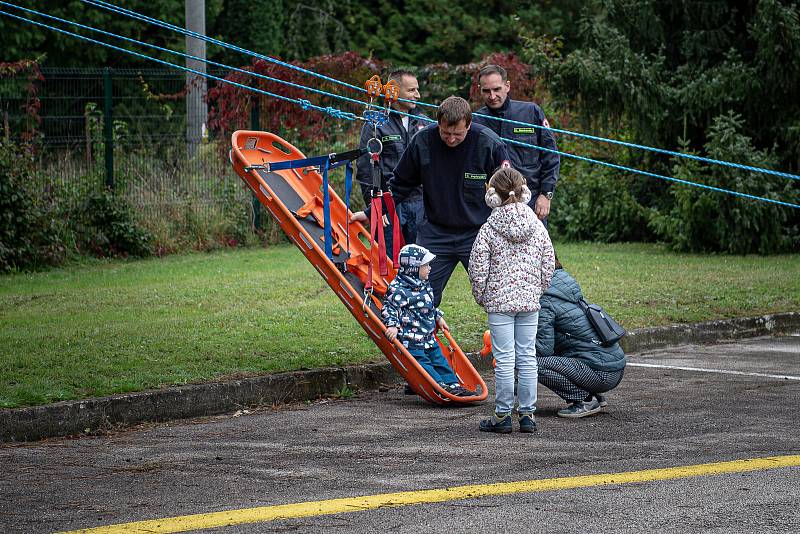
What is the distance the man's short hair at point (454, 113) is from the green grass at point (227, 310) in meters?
2.16

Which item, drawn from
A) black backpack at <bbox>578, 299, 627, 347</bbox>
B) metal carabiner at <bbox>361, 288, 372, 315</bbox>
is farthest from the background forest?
black backpack at <bbox>578, 299, 627, 347</bbox>

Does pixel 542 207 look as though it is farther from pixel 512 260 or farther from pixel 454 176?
pixel 512 260

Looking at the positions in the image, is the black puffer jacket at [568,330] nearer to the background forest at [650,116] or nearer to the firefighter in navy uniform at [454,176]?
the firefighter in navy uniform at [454,176]

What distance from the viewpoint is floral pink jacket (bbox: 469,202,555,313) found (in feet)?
23.5

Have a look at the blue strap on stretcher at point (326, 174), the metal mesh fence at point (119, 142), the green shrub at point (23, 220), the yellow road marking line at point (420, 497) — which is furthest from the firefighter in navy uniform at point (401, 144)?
the metal mesh fence at point (119, 142)

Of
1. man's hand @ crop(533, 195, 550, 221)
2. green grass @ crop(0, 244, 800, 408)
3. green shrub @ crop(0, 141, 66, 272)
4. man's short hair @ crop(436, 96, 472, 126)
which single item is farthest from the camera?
green shrub @ crop(0, 141, 66, 272)

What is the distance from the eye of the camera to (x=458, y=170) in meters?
8.05

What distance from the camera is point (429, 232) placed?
8.24m

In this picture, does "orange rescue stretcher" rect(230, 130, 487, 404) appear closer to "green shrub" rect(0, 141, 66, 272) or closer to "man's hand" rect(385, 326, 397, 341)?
"man's hand" rect(385, 326, 397, 341)

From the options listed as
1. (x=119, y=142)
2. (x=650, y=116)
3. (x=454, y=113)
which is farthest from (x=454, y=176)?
(x=119, y=142)

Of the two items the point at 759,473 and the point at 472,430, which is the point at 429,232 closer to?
the point at 472,430

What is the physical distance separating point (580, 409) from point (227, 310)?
15.0 feet

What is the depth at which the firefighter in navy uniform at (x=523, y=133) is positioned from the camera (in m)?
9.09

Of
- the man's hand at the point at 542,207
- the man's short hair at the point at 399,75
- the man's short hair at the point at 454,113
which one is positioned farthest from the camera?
the man's short hair at the point at 399,75
